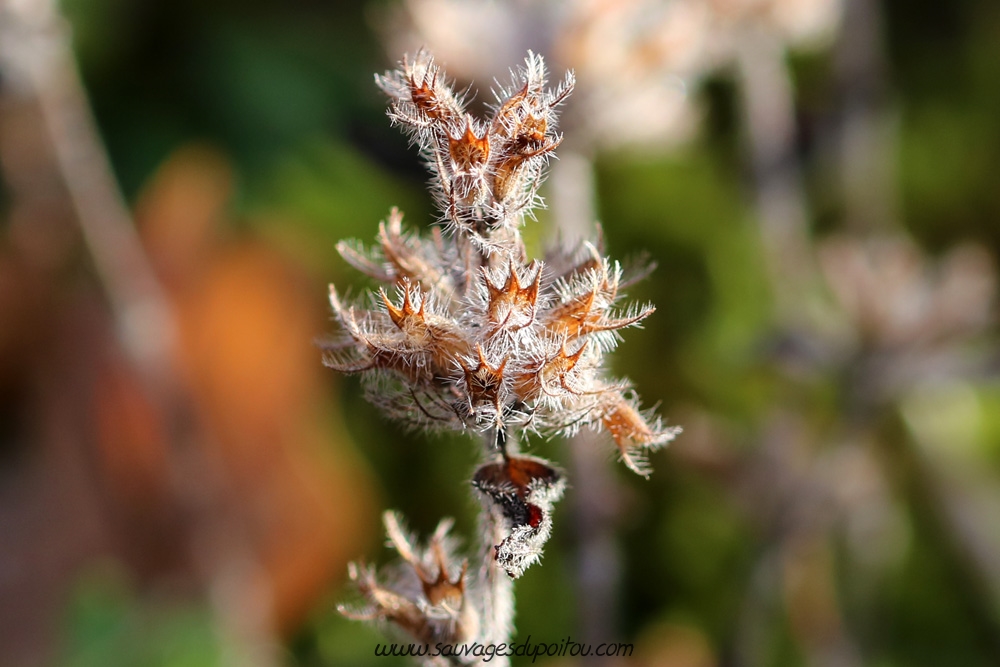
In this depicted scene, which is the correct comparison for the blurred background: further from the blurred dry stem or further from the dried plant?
the dried plant

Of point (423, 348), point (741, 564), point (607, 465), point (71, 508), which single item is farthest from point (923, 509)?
point (71, 508)

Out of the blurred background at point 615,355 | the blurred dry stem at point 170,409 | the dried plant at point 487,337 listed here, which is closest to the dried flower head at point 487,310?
the dried plant at point 487,337

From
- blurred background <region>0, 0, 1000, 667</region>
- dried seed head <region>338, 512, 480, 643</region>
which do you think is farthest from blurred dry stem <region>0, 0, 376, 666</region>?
dried seed head <region>338, 512, 480, 643</region>

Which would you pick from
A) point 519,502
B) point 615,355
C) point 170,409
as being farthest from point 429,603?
point 170,409

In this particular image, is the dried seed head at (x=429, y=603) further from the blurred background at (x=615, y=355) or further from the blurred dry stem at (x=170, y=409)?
the blurred dry stem at (x=170, y=409)

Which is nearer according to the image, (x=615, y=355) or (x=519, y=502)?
(x=519, y=502)

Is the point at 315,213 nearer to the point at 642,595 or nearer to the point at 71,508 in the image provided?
the point at 71,508

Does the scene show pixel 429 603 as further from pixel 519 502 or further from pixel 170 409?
pixel 170 409
